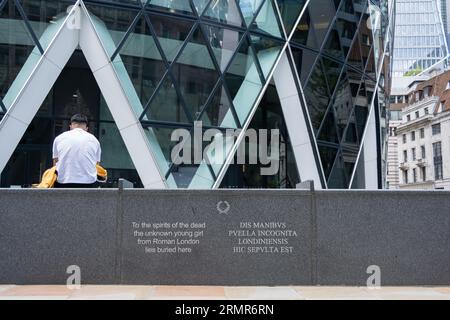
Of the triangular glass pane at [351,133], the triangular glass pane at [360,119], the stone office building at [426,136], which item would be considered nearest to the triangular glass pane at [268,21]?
the triangular glass pane at [351,133]

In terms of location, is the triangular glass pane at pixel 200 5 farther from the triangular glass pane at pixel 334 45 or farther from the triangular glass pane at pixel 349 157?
the triangular glass pane at pixel 349 157

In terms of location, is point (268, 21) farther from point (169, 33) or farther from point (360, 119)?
point (360, 119)

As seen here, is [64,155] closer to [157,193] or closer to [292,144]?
[157,193]

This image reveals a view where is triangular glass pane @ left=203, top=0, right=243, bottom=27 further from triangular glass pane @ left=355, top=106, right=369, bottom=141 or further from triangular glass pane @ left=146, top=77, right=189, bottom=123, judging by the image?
triangular glass pane @ left=355, top=106, right=369, bottom=141

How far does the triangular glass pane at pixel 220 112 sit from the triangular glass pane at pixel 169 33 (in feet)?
6.76

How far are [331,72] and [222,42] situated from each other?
19.7 ft

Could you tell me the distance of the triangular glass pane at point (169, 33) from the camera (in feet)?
53.4

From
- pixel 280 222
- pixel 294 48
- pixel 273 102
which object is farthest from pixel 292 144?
pixel 280 222

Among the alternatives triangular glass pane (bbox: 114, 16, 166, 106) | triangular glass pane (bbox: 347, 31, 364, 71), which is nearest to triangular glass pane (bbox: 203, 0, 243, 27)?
triangular glass pane (bbox: 114, 16, 166, 106)

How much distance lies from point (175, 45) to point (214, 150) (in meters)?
3.92

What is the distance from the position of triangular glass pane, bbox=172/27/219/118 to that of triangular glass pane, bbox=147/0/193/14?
0.84m

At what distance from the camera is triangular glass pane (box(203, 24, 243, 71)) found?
16.9m

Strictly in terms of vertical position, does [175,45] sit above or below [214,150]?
above
